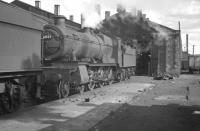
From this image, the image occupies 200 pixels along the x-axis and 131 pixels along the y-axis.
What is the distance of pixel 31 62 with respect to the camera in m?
9.45

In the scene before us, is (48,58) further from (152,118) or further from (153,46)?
(153,46)

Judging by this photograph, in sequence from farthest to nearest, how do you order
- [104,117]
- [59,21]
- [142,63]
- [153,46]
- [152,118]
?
[142,63], [153,46], [59,21], [104,117], [152,118]

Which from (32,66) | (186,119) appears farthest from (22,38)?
(186,119)

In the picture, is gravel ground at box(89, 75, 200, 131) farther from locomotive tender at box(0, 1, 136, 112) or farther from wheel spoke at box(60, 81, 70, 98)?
wheel spoke at box(60, 81, 70, 98)

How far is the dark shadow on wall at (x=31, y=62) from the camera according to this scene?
8962 millimetres

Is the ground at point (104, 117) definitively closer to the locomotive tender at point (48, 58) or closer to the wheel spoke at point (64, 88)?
the locomotive tender at point (48, 58)

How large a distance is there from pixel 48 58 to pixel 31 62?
155 inches

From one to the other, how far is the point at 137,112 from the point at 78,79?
4.86 metres

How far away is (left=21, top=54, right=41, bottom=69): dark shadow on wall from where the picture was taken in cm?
896

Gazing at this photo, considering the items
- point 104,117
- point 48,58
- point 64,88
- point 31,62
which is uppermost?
point 48,58

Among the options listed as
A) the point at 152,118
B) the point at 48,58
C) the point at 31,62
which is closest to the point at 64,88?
the point at 48,58

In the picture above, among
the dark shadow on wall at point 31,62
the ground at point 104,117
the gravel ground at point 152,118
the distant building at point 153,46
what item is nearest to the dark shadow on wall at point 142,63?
the distant building at point 153,46

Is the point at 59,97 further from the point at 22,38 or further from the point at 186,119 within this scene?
the point at 186,119

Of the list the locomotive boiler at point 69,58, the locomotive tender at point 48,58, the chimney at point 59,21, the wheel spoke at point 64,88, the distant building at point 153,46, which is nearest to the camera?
the locomotive tender at point 48,58
